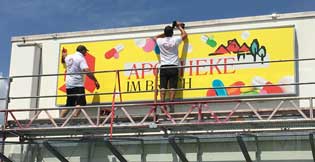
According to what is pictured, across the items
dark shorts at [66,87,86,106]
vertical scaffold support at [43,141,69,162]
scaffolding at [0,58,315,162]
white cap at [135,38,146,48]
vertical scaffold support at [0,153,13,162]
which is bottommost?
vertical scaffold support at [0,153,13,162]

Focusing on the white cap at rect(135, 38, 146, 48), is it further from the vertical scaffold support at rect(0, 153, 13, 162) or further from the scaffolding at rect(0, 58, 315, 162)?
the vertical scaffold support at rect(0, 153, 13, 162)

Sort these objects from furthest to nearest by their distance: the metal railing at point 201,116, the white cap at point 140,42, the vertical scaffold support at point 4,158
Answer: the white cap at point 140,42
the vertical scaffold support at point 4,158
the metal railing at point 201,116

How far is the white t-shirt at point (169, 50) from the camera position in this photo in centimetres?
1396

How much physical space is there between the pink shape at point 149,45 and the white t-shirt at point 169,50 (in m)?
0.89

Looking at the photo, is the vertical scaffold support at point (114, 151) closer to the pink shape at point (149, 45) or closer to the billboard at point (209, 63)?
the billboard at point (209, 63)

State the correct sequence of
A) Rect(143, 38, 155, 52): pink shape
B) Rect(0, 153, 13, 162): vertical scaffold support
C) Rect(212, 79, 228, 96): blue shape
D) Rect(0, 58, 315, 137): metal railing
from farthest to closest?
Rect(143, 38, 155, 52): pink shape < Rect(0, 153, 13, 162): vertical scaffold support < Rect(212, 79, 228, 96): blue shape < Rect(0, 58, 315, 137): metal railing

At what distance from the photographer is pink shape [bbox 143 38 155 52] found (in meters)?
15.1

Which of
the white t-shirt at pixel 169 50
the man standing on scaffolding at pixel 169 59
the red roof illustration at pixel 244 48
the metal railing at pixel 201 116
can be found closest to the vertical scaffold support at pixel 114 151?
the metal railing at pixel 201 116

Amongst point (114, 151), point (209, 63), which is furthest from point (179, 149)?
point (209, 63)

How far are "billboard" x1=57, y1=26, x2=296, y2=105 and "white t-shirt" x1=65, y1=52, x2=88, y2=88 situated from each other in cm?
89

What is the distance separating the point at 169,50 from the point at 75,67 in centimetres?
220

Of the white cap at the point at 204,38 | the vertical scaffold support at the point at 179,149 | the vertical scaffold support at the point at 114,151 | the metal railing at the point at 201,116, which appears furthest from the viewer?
the white cap at the point at 204,38

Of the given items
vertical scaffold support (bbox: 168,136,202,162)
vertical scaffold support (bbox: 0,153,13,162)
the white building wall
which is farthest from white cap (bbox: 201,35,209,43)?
vertical scaffold support (bbox: 0,153,13,162)

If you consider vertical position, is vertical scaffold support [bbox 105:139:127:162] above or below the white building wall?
below
